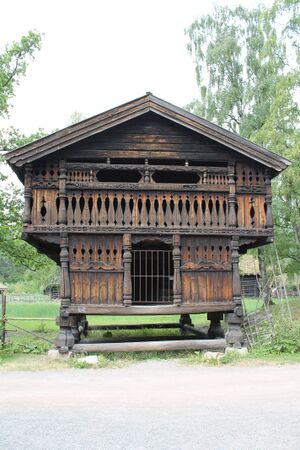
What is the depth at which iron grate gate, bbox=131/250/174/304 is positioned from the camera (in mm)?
18266

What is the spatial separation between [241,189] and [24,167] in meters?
6.04

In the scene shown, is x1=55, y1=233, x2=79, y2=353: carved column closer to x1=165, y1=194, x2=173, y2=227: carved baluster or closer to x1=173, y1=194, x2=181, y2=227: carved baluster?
x1=165, y1=194, x2=173, y2=227: carved baluster

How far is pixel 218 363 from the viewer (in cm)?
1251

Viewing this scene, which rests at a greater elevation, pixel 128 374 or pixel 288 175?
pixel 288 175

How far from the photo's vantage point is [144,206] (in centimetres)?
1414

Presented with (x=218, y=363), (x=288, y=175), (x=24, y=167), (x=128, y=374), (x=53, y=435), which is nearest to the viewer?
(x=53, y=435)

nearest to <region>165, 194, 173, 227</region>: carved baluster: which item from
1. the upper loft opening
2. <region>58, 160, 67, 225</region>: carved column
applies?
<region>58, 160, 67, 225</region>: carved column

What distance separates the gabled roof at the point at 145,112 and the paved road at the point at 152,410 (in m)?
5.74

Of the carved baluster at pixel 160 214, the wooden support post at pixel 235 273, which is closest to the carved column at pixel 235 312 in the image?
the wooden support post at pixel 235 273

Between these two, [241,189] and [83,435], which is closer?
[83,435]

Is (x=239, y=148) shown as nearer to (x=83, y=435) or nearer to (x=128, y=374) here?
(x=128, y=374)

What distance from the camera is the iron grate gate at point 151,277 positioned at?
59.9 ft

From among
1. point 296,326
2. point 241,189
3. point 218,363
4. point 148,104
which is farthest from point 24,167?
point 296,326

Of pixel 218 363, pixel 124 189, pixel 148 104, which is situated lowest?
pixel 218 363
